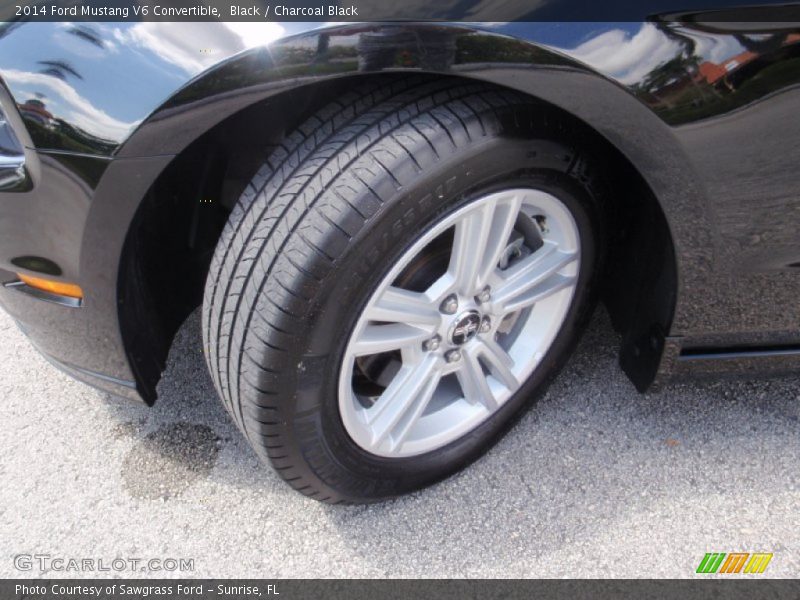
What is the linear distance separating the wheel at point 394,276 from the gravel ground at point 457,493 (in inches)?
6.0

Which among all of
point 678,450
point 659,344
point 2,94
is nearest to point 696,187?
point 659,344

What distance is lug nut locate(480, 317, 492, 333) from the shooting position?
169 cm

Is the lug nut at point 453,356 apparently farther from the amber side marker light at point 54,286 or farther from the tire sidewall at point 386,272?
the amber side marker light at point 54,286

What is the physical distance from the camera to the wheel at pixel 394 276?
1313 millimetres

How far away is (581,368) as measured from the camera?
2.14 metres

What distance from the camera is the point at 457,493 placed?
1.83 meters

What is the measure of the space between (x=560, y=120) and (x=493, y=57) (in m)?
0.31

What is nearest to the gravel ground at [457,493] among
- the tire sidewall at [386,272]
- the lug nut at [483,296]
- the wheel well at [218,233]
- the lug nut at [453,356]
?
the tire sidewall at [386,272]

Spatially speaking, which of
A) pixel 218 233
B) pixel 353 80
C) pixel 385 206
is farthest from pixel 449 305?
pixel 218 233

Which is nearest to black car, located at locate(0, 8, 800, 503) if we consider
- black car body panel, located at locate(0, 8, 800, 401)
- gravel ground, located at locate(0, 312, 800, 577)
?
black car body panel, located at locate(0, 8, 800, 401)

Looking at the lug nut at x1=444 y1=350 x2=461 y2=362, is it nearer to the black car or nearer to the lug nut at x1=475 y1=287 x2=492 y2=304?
the black car

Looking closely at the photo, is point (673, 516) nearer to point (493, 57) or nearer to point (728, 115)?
point (728, 115)

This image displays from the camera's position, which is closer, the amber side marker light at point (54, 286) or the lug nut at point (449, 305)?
the amber side marker light at point (54, 286)

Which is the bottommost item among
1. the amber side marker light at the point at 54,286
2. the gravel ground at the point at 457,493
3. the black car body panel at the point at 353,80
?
the gravel ground at the point at 457,493
